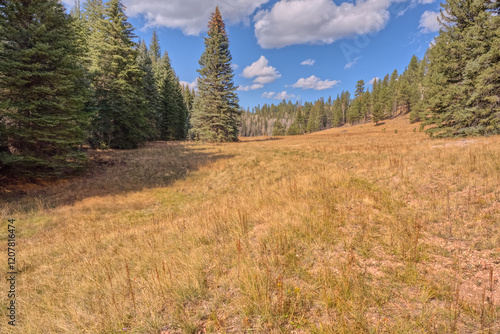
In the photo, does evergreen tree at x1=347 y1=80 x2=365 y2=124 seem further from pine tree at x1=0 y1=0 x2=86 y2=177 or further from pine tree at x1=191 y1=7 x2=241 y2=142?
pine tree at x1=0 y1=0 x2=86 y2=177

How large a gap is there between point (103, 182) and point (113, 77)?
1375cm

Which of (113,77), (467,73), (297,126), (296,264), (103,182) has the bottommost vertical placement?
(296,264)

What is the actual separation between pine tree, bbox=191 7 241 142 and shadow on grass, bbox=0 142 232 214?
11617mm

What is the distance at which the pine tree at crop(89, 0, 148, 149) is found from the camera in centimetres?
2008

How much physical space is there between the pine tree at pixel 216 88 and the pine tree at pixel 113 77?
29.8ft

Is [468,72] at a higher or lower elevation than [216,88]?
lower

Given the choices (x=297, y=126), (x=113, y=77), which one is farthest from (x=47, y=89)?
(x=297, y=126)

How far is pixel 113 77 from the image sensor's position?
20750 millimetres

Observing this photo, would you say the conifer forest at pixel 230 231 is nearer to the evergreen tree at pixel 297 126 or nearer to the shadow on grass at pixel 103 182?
the shadow on grass at pixel 103 182

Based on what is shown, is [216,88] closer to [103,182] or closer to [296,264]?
[103,182]

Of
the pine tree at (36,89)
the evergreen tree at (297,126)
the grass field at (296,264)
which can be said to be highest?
the evergreen tree at (297,126)

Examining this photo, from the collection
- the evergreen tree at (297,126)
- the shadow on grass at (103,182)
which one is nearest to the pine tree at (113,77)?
the shadow on grass at (103,182)

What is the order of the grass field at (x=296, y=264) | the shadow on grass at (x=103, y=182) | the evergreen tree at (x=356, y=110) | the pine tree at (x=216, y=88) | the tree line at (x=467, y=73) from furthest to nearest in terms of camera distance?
the evergreen tree at (x=356, y=110) → the pine tree at (x=216, y=88) → the tree line at (x=467, y=73) → the shadow on grass at (x=103, y=182) → the grass field at (x=296, y=264)

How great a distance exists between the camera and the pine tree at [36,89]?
10469 millimetres
